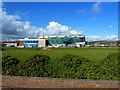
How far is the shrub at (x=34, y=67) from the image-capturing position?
526cm

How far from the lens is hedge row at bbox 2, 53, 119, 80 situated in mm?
5082

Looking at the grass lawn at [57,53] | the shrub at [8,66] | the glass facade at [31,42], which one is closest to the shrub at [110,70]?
the shrub at [8,66]

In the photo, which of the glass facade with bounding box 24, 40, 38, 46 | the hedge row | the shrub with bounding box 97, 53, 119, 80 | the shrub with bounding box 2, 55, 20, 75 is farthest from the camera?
the glass facade with bounding box 24, 40, 38, 46

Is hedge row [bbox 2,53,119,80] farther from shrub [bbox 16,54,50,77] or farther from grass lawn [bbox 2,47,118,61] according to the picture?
grass lawn [bbox 2,47,118,61]

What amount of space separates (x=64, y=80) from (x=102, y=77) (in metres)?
1.45

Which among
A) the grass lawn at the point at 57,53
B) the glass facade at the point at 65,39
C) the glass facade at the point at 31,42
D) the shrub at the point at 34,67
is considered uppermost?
the glass facade at the point at 65,39

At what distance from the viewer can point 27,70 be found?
5.43m

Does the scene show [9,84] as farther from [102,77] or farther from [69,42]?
[69,42]

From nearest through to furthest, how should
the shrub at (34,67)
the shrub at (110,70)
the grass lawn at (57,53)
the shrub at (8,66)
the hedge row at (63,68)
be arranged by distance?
the shrub at (110,70)
the hedge row at (63,68)
the shrub at (34,67)
the shrub at (8,66)
the grass lawn at (57,53)

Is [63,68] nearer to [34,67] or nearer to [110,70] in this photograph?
[34,67]

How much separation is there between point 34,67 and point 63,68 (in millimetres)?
1175

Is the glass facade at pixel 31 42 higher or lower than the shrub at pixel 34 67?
higher

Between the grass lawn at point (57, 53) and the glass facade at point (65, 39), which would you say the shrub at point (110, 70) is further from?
the glass facade at point (65, 39)

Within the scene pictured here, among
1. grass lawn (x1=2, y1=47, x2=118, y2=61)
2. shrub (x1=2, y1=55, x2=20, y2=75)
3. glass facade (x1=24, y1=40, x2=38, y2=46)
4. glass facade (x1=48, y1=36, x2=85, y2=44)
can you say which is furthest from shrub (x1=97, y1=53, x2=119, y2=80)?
glass facade (x1=48, y1=36, x2=85, y2=44)
